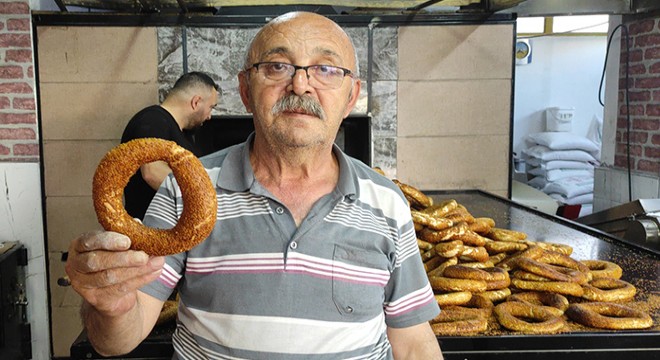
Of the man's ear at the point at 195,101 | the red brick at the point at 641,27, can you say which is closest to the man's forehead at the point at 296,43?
the man's ear at the point at 195,101

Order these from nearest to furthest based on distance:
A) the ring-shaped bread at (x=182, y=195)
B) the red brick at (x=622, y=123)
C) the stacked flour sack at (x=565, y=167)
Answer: the ring-shaped bread at (x=182, y=195) < the red brick at (x=622, y=123) < the stacked flour sack at (x=565, y=167)

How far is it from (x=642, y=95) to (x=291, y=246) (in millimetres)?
4052

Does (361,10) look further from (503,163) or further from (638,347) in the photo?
(638,347)

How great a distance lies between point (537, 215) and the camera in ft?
12.0

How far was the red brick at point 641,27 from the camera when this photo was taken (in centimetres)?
436

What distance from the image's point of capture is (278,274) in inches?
52.8

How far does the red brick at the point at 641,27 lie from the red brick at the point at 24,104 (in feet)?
14.3

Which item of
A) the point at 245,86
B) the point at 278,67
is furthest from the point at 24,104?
the point at 278,67

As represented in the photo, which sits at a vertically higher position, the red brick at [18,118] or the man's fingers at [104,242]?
the red brick at [18,118]

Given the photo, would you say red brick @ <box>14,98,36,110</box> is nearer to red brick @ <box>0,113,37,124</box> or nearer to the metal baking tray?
red brick @ <box>0,113,37,124</box>

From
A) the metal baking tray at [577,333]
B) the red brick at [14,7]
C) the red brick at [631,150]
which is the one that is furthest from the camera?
the red brick at [631,150]

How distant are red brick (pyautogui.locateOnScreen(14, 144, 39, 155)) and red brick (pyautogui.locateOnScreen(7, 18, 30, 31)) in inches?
30.2

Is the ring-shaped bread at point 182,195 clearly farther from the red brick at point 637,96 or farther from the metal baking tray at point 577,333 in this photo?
the red brick at point 637,96

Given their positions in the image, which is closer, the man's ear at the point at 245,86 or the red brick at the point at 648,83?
the man's ear at the point at 245,86
